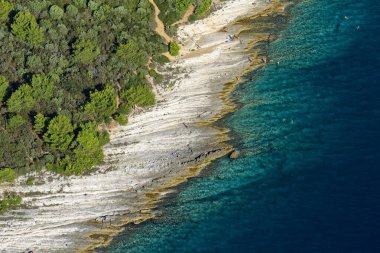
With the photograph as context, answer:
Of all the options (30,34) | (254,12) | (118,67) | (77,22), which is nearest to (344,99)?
(254,12)

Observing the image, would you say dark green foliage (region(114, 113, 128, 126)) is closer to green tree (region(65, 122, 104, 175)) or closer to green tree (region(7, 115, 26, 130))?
green tree (region(65, 122, 104, 175))

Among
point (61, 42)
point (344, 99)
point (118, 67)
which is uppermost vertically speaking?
point (61, 42)

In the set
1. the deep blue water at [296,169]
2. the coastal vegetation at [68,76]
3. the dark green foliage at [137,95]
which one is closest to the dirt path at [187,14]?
the coastal vegetation at [68,76]

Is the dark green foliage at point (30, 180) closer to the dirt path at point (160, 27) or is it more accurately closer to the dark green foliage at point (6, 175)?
the dark green foliage at point (6, 175)

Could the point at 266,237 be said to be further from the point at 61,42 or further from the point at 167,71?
the point at 61,42

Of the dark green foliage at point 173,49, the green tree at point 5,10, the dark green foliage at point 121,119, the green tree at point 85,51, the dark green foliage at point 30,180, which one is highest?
the green tree at point 5,10

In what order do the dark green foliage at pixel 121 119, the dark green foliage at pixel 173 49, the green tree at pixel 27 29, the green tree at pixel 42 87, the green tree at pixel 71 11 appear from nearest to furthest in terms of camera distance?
1. the green tree at pixel 42 87
2. the green tree at pixel 27 29
3. the dark green foliage at pixel 121 119
4. the green tree at pixel 71 11
5. the dark green foliage at pixel 173 49

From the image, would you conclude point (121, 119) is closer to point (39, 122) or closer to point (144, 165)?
point (144, 165)
